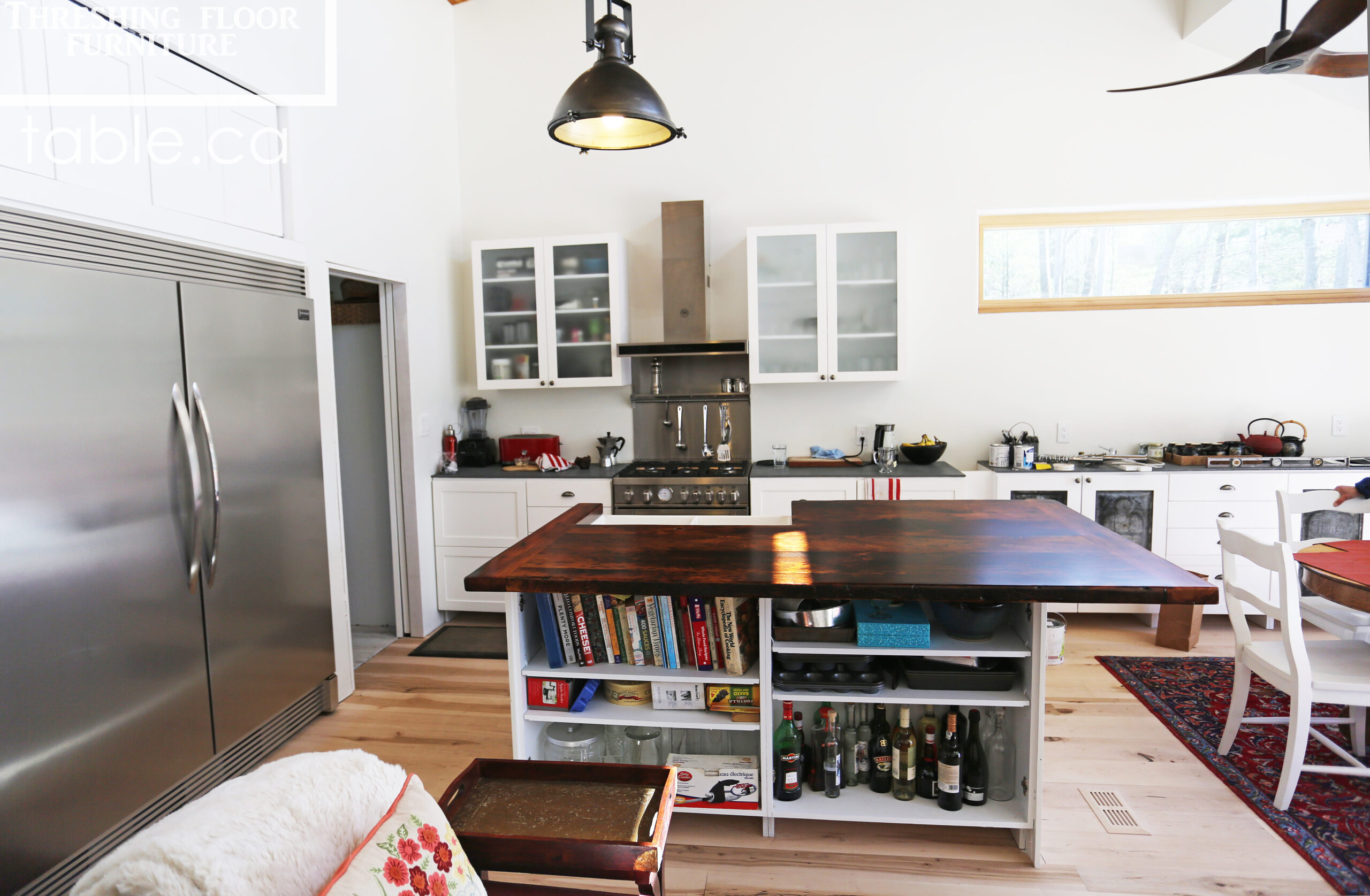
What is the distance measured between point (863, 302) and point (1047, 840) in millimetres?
2866

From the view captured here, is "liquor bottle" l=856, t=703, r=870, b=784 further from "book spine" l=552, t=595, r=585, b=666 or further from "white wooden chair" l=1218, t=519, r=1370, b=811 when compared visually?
"white wooden chair" l=1218, t=519, r=1370, b=811

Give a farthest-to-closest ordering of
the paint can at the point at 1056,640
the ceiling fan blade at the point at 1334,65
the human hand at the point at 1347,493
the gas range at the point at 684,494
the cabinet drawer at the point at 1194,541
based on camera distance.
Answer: the gas range at the point at 684,494 < the cabinet drawer at the point at 1194,541 < the paint can at the point at 1056,640 < the human hand at the point at 1347,493 < the ceiling fan blade at the point at 1334,65

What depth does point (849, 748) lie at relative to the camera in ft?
7.75

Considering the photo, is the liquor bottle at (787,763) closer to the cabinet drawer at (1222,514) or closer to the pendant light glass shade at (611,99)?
the pendant light glass shade at (611,99)

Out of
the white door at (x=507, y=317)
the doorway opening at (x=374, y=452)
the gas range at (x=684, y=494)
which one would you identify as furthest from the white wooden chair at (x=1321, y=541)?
the doorway opening at (x=374, y=452)

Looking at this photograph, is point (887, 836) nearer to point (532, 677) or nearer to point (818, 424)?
point (532, 677)

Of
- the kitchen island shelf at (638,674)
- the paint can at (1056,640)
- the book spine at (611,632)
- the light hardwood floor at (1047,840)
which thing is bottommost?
the light hardwood floor at (1047,840)

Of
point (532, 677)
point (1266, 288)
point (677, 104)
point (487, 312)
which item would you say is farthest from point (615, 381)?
point (1266, 288)

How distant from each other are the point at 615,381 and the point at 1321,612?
3.39m

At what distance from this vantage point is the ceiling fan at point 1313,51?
1809 mm

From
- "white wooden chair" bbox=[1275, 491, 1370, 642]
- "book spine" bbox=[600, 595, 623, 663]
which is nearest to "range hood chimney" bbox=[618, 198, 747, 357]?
"book spine" bbox=[600, 595, 623, 663]

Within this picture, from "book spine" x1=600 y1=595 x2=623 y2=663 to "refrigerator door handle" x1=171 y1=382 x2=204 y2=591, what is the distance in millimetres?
1405

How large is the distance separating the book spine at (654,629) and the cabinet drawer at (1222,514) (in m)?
3.17

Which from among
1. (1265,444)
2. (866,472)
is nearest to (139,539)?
(866,472)
